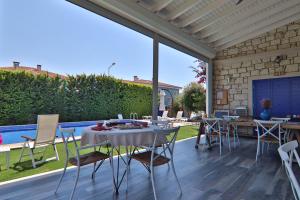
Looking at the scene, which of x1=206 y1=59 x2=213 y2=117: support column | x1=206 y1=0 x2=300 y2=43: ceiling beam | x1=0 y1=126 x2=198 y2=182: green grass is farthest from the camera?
x1=206 y1=59 x2=213 y2=117: support column

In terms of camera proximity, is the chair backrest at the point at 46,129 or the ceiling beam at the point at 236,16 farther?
the ceiling beam at the point at 236,16

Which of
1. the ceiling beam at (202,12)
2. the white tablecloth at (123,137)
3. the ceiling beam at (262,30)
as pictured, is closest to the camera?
the white tablecloth at (123,137)

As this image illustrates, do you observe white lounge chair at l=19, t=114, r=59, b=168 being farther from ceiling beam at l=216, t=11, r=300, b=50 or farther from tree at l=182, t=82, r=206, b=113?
tree at l=182, t=82, r=206, b=113

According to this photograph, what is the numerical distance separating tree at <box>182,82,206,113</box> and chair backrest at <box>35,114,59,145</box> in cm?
689

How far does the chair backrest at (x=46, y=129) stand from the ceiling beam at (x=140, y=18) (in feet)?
7.36

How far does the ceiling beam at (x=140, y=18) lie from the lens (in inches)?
149

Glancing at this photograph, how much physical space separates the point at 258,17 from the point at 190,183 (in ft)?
16.8

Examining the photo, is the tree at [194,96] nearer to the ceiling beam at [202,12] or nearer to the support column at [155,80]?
the ceiling beam at [202,12]

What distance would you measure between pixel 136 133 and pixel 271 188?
6.43ft

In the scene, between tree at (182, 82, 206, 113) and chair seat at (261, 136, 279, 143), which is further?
tree at (182, 82, 206, 113)

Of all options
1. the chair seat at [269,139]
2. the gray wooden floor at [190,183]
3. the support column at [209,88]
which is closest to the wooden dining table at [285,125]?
the chair seat at [269,139]

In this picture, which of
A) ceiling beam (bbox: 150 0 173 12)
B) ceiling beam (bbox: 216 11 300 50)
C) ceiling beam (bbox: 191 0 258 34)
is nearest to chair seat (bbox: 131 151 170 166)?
ceiling beam (bbox: 150 0 173 12)

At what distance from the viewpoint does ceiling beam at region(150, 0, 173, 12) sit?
4.22 metres

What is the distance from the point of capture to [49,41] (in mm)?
9562
